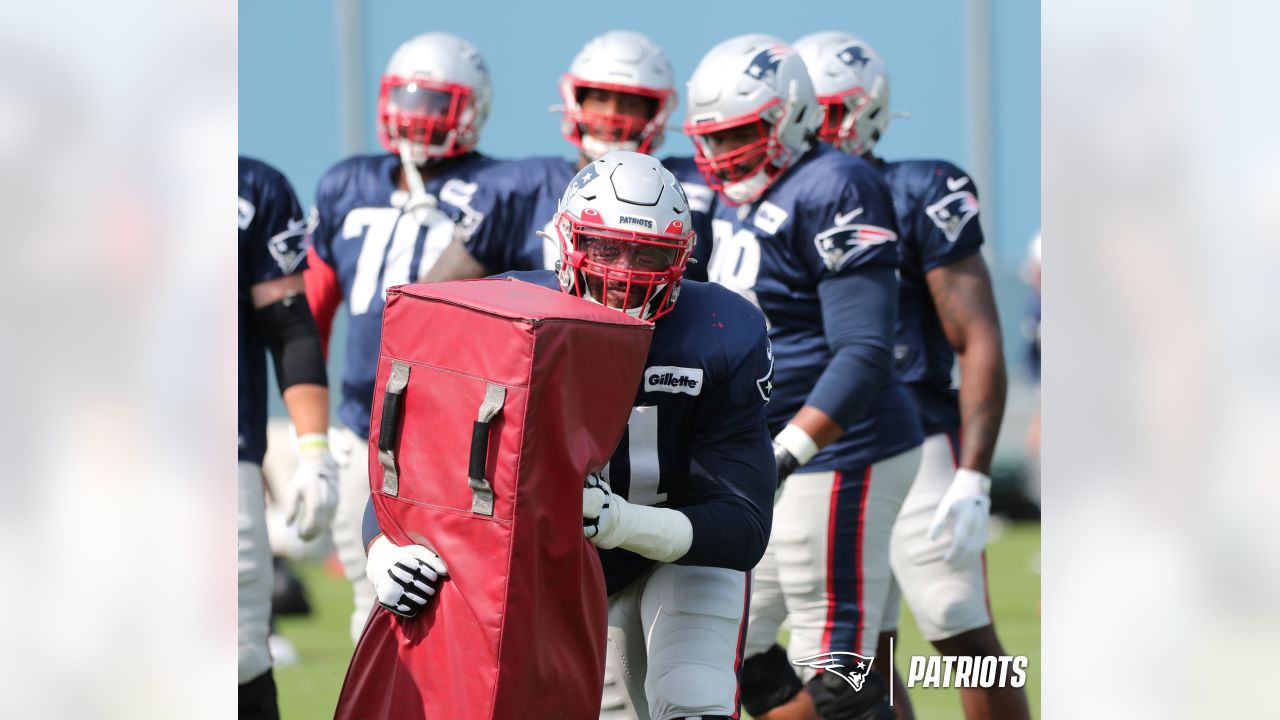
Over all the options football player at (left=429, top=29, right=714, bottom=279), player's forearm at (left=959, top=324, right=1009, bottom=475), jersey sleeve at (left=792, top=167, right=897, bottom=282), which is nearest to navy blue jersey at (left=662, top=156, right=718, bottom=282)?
football player at (left=429, top=29, right=714, bottom=279)

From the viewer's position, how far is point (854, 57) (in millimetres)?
5188

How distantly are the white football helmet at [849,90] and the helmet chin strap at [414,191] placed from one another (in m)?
1.20

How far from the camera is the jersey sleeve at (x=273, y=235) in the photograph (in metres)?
4.25

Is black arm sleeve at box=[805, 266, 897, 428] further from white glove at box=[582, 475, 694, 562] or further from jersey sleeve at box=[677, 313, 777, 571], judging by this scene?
white glove at box=[582, 475, 694, 562]

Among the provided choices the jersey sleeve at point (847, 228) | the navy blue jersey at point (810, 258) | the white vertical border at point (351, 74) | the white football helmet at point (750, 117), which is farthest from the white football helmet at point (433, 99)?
the white vertical border at point (351, 74)

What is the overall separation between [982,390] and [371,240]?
176cm

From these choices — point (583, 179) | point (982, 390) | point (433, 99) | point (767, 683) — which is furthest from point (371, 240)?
point (583, 179)

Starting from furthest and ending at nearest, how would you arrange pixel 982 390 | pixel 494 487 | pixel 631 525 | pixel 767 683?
1. pixel 982 390
2. pixel 767 683
3. pixel 631 525
4. pixel 494 487

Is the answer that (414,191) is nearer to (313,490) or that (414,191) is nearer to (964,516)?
(313,490)
